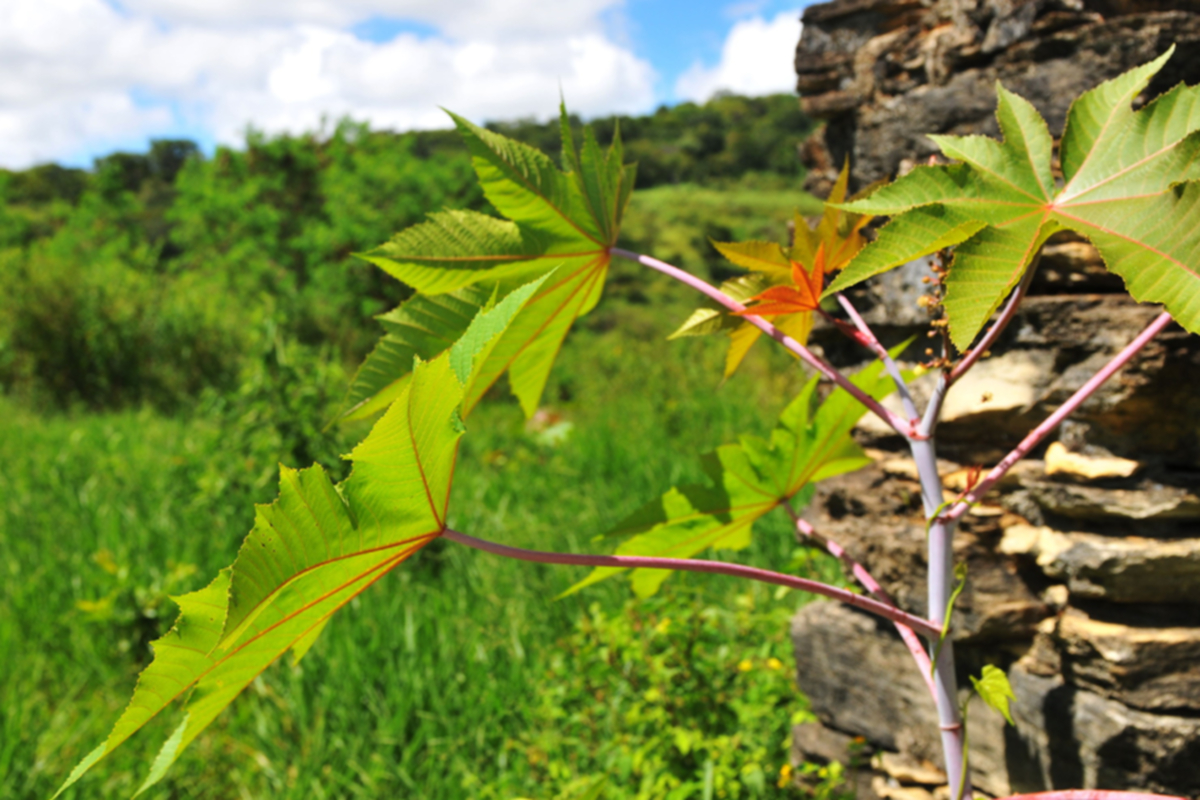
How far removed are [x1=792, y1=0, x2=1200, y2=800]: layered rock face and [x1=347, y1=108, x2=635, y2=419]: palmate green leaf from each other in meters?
0.75

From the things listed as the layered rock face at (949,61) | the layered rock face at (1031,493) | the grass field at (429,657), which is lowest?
the grass field at (429,657)

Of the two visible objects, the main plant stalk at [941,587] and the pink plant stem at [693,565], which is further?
the main plant stalk at [941,587]

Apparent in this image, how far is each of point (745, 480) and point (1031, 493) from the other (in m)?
0.62

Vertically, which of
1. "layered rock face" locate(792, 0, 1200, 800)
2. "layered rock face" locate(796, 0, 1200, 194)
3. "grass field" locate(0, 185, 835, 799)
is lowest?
"grass field" locate(0, 185, 835, 799)

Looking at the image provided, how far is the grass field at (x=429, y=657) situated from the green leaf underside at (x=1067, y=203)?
1.88 feet

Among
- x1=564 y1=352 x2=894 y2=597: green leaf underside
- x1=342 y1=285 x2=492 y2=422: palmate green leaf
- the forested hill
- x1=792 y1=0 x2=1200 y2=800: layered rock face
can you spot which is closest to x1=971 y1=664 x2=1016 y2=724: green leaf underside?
x1=564 y1=352 x2=894 y2=597: green leaf underside

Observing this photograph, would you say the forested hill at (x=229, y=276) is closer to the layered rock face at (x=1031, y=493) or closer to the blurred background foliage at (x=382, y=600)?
the blurred background foliage at (x=382, y=600)

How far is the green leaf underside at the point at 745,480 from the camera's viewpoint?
39.6 inches

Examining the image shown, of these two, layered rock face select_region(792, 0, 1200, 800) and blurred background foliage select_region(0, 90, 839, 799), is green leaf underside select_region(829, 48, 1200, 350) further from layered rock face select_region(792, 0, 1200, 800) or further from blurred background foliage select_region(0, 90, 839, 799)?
layered rock face select_region(792, 0, 1200, 800)

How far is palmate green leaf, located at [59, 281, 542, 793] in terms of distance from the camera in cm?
58

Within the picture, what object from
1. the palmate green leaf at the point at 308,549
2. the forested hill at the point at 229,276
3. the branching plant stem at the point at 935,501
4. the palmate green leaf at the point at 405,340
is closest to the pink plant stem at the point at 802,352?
the branching plant stem at the point at 935,501

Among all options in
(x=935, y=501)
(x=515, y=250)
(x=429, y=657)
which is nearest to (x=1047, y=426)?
(x=935, y=501)

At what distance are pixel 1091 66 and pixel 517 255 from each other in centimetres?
98

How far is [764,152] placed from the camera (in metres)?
43.9
